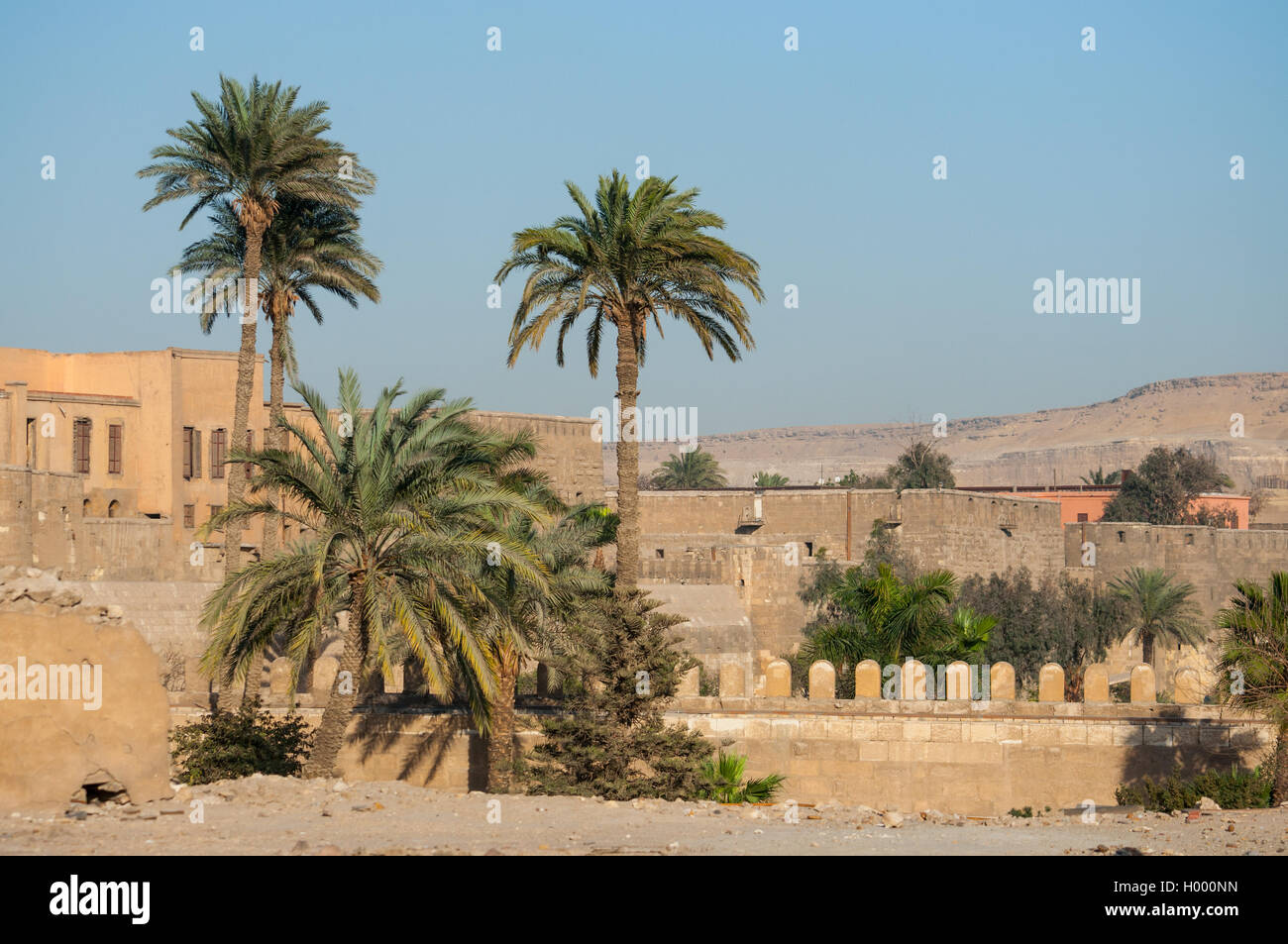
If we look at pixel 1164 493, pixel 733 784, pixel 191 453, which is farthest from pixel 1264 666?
pixel 1164 493

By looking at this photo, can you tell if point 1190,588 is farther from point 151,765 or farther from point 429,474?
point 151,765

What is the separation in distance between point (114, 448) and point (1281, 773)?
26.2m

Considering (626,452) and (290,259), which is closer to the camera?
(626,452)

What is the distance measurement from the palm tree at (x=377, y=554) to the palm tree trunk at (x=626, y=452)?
2.13m

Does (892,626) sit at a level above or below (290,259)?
below

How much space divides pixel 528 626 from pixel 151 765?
695cm

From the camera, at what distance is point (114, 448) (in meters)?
34.9

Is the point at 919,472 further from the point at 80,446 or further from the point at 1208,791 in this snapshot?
the point at 1208,791

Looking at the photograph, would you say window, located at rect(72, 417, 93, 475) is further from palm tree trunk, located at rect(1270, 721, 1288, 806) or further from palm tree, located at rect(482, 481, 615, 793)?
palm tree trunk, located at rect(1270, 721, 1288, 806)

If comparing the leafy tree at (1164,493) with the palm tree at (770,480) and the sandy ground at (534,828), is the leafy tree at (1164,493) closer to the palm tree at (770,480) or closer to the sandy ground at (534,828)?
the palm tree at (770,480)

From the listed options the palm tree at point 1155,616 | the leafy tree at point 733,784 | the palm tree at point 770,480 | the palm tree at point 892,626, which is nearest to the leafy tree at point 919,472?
the palm tree at point 770,480

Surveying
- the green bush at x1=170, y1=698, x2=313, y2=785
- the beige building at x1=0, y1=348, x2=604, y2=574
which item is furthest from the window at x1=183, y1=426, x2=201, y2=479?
the green bush at x1=170, y1=698, x2=313, y2=785
